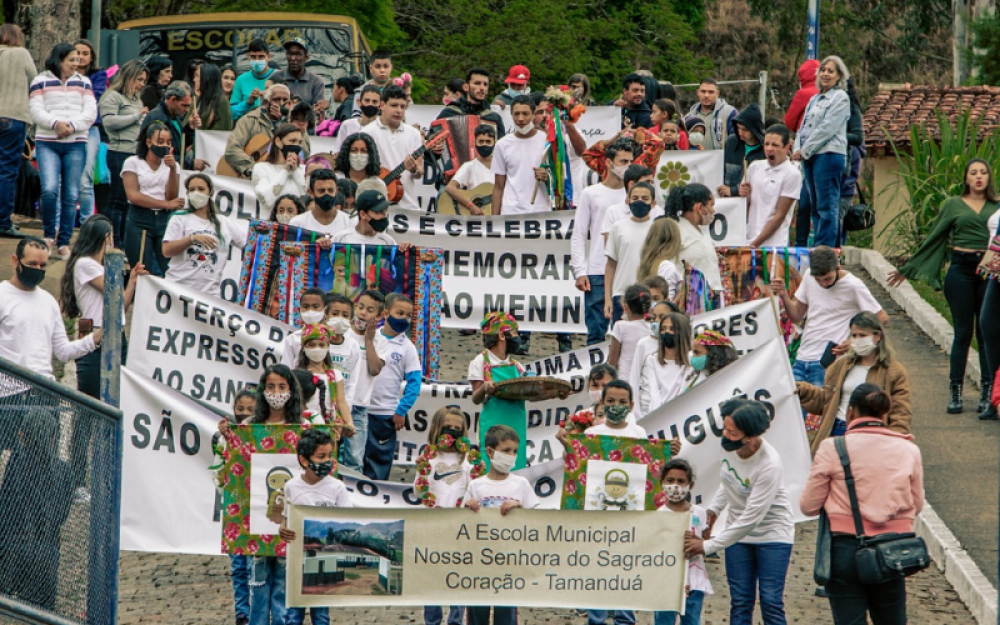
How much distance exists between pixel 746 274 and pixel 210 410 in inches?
206

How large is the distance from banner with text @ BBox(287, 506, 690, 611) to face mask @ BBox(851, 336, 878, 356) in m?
2.48

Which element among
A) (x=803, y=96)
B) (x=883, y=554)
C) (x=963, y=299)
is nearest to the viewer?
(x=883, y=554)

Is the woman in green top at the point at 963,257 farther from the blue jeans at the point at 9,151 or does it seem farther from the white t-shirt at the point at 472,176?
the blue jeans at the point at 9,151

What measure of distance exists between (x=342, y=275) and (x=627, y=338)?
253 centimetres

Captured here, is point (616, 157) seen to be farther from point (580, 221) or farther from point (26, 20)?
point (26, 20)

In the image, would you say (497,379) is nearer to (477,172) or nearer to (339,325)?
(339,325)

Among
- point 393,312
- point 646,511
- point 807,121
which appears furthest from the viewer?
point 807,121

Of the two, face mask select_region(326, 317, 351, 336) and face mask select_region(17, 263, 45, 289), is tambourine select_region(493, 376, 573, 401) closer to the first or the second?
face mask select_region(326, 317, 351, 336)

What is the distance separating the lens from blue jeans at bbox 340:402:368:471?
12.0 metres

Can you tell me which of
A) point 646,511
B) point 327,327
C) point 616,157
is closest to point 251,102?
point 616,157

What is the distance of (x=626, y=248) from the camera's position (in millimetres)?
13766

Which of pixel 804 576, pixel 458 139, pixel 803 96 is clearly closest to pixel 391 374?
pixel 804 576

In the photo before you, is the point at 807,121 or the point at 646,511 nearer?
the point at 646,511

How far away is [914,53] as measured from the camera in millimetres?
50469
